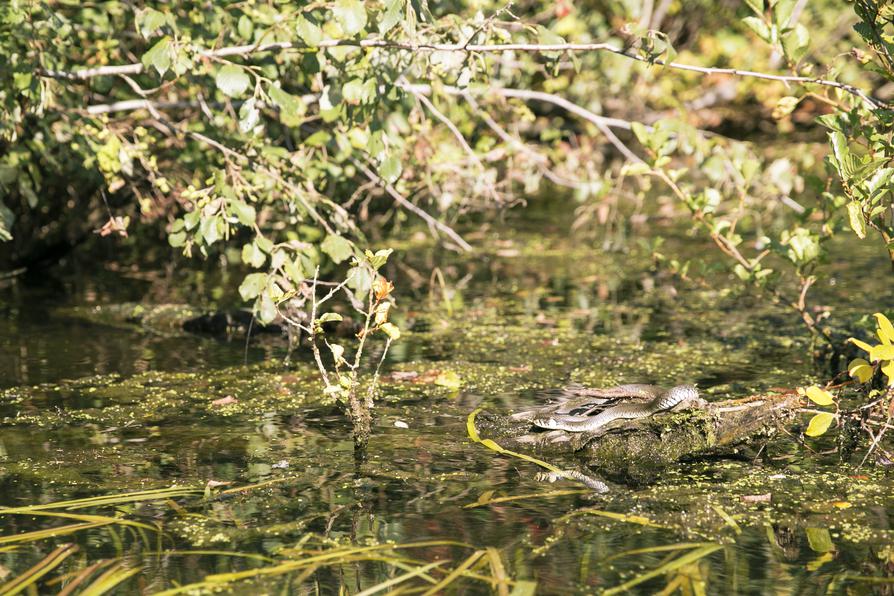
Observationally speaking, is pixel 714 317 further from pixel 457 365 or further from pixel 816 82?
pixel 816 82

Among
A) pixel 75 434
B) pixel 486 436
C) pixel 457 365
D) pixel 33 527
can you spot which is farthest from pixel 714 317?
pixel 33 527

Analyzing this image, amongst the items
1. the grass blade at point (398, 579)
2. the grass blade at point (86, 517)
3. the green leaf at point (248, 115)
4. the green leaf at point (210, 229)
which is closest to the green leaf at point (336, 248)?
the green leaf at point (210, 229)

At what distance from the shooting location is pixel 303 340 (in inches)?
233

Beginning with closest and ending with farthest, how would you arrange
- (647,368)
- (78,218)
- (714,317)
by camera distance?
(647,368)
(714,317)
(78,218)

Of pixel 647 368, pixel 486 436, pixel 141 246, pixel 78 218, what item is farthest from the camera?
pixel 141 246

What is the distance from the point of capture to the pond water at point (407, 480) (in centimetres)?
299

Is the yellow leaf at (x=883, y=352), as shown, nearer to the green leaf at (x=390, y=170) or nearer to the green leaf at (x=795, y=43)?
the green leaf at (x=795, y=43)

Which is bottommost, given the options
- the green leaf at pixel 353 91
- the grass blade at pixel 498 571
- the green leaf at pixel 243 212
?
the grass blade at pixel 498 571

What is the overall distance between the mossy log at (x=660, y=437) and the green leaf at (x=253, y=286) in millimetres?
1009

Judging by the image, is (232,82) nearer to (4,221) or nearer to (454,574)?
(4,221)

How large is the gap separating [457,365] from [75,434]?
5.69 ft

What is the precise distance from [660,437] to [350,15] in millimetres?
1716

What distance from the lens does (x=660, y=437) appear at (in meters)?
3.91

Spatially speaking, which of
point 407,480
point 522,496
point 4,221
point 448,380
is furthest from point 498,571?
point 4,221
